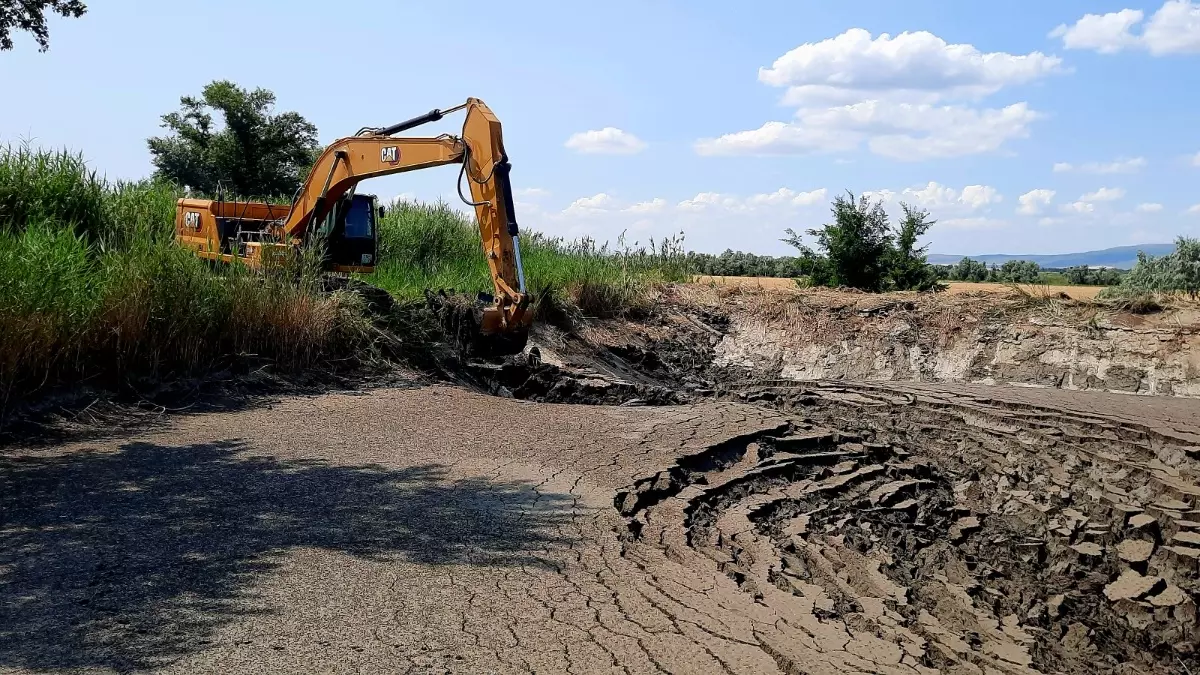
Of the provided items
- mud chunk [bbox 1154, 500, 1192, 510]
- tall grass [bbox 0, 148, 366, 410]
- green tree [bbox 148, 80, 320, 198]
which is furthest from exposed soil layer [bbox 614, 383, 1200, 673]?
green tree [bbox 148, 80, 320, 198]

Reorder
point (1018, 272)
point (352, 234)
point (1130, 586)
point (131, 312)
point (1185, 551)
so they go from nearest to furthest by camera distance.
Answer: point (1130, 586), point (1185, 551), point (131, 312), point (352, 234), point (1018, 272)

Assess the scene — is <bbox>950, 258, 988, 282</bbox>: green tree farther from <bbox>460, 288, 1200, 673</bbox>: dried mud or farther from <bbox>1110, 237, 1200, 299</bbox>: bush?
<bbox>460, 288, 1200, 673</bbox>: dried mud

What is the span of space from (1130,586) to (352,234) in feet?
33.7

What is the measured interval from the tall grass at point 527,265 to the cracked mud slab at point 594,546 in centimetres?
591

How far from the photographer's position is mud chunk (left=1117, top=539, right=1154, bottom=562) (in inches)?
226

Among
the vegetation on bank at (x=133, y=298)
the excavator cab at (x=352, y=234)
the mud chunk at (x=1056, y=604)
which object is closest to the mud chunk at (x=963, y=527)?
the mud chunk at (x=1056, y=604)

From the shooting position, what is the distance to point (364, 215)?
13086mm

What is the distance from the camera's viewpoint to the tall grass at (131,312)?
7.68 meters

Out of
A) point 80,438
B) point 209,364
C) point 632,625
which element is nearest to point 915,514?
point 632,625

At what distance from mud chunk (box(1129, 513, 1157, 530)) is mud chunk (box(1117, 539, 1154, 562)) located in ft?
0.69

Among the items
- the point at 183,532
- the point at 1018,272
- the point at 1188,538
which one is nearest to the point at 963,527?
the point at 1188,538

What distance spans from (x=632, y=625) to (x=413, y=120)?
8.35 m

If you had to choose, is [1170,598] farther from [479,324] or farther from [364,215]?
[364,215]

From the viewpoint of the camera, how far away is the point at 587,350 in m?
13.3
